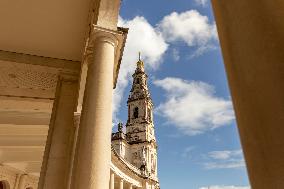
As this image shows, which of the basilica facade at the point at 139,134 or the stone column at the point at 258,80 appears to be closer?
the stone column at the point at 258,80

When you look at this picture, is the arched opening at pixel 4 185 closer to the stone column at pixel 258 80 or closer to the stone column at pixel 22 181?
the stone column at pixel 22 181

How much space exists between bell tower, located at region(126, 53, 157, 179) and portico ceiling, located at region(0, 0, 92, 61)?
297 ft

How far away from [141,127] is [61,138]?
9716 centimetres

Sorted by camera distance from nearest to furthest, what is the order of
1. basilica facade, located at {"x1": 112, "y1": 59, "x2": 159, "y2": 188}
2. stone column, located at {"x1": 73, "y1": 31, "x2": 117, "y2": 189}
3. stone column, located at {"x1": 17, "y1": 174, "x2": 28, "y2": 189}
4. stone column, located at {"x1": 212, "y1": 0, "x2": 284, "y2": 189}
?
stone column, located at {"x1": 212, "y1": 0, "x2": 284, "y2": 189} < stone column, located at {"x1": 73, "y1": 31, "x2": 117, "y2": 189} < stone column, located at {"x1": 17, "y1": 174, "x2": 28, "y2": 189} < basilica facade, located at {"x1": 112, "y1": 59, "x2": 159, "y2": 188}

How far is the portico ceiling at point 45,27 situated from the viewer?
13578mm

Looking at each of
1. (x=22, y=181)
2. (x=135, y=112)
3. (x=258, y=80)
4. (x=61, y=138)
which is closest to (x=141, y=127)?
(x=135, y=112)

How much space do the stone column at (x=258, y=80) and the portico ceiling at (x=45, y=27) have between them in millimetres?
10568

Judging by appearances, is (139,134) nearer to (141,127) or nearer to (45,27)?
(141,127)

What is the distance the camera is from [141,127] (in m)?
111

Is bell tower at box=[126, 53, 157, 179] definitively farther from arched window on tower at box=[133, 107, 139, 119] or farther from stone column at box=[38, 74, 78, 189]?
stone column at box=[38, 74, 78, 189]

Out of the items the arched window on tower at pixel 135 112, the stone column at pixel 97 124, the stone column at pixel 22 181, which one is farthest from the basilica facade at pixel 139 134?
the stone column at pixel 97 124

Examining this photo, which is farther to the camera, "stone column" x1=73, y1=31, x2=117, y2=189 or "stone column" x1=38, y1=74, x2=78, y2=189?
"stone column" x1=38, y1=74, x2=78, y2=189

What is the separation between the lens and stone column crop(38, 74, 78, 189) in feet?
44.5

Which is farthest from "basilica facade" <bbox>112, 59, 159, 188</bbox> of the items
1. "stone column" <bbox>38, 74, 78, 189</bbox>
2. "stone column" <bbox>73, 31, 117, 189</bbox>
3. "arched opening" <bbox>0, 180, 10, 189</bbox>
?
"stone column" <bbox>73, 31, 117, 189</bbox>
